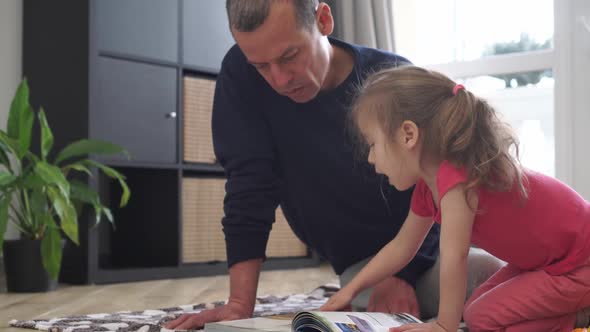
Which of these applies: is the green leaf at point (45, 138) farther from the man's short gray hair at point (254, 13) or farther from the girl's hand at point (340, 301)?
the girl's hand at point (340, 301)

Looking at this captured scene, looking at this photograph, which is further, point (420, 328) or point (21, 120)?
point (21, 120)

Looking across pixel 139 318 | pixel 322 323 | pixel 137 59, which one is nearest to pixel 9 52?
pixel 137 59

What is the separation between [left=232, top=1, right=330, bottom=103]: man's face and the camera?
1243 mm

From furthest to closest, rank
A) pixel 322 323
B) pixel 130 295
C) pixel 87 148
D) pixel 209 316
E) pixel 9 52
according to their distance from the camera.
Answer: pixel 9 52 → pixel 87 148 → pixel 130 295 → pixel 209 316 → pixel 322 323

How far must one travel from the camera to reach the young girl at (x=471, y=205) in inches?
43.9

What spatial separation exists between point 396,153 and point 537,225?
255 millimetres

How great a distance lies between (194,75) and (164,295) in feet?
3.48

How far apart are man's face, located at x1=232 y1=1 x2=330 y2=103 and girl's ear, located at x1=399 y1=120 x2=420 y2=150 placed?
24cm

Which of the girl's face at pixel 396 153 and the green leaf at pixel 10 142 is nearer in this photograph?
the girl's face at pixel 396 153

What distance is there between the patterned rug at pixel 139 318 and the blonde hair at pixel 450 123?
562mm

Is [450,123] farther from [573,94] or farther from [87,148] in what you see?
[573,94]

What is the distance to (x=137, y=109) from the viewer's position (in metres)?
2.74

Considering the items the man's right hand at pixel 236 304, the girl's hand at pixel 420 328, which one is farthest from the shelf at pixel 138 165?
the girl's hand at pixel 420 328

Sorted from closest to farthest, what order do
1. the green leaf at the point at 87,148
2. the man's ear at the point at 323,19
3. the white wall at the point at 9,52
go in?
the man's ear at the point at 323,19 → the green leaf at the point at 87,148 → the white wall at the point at 9,52
